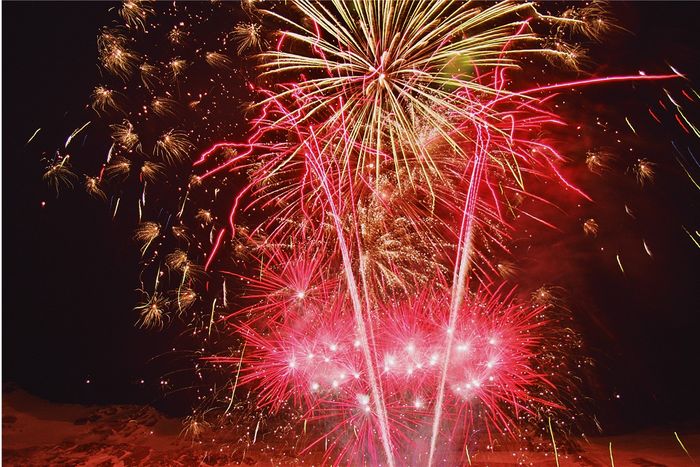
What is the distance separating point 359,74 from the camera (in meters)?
4.04

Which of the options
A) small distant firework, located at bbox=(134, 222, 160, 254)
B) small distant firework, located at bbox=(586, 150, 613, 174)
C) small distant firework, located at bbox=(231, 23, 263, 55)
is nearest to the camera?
small distant firework, located at bbox=(231, 23, 263, 55)

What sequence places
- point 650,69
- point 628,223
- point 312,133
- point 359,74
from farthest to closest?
point 628,223 → point 650,69 → point 312,133 → point 359,74

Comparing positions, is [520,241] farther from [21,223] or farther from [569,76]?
[21,223]

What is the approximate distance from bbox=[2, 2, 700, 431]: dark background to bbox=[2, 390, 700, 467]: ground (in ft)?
1.05

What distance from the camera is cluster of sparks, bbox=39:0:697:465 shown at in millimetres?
4551

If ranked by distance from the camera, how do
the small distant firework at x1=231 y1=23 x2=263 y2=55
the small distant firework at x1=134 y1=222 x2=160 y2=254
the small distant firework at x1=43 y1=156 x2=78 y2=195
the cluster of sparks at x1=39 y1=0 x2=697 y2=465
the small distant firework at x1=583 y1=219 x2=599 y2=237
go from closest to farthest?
the cluster of sparks at x1=39 y1=0 x2=697 y2=465, the small distant firework at x1=231 y1=23 x2=263 y2=55, the small distant firework at x1=583 y1=219 x2=599 y2=237, the small distant firework at x1=134 y1=222 x2=160 y2=254, the small distant firework at x1=43 y1=156 x2=78 y2=195

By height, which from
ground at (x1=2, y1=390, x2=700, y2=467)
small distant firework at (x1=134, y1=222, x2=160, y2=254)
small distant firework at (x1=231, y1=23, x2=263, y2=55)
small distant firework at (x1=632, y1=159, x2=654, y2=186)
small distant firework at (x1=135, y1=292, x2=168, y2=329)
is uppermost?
small distant firework at (x1=231, y1=23, x2=263, y2=55)

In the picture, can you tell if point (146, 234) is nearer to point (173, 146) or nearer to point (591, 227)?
point (173, 146)

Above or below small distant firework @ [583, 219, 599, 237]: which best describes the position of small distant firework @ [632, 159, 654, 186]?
above

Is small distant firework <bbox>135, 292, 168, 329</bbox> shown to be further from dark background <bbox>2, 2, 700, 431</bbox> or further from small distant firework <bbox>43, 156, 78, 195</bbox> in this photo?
small distant firework <bbox>43, 156, 78, 195</bbox>

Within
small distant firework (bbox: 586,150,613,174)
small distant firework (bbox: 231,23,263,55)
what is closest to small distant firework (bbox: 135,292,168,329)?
small distant firework (bbox: 231,23,263,55)

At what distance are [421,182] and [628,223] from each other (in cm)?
289

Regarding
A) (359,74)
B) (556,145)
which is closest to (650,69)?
(556,145)

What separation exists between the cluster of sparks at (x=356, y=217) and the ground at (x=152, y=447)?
0.51 m
